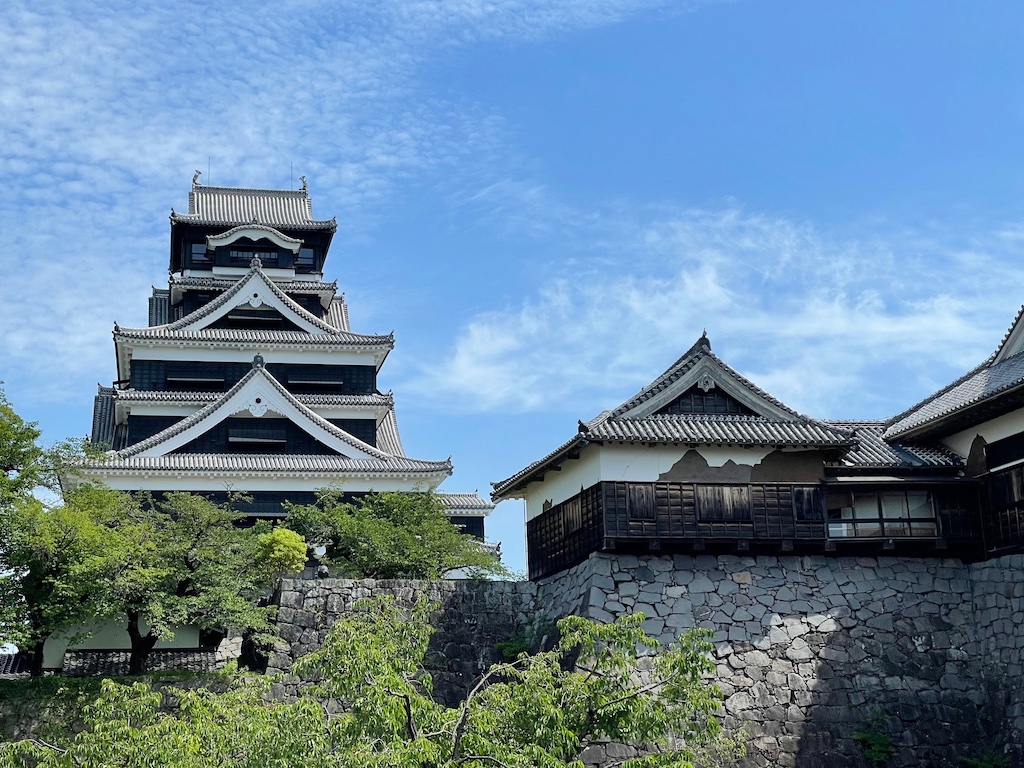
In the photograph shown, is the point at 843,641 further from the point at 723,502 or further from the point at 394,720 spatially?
the point at 394,720

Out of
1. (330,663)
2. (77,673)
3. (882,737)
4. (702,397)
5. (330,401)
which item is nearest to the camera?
(330,663)

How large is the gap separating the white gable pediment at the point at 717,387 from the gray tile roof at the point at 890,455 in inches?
54.1

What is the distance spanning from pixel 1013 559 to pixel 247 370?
21086 millimetres

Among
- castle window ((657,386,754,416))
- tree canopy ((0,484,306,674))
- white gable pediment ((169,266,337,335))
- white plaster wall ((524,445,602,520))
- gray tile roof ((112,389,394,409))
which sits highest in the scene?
white gable pediment ((169,266,337,335))

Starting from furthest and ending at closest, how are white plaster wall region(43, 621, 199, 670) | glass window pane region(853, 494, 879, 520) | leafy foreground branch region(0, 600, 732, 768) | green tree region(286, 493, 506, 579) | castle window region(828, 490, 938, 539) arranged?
1. white plaster wall region(43, 621, 199, 670)
2. green tree region(286, 493, 506, 579)
3. glass window pane region(853, 494, 879, 520)
4. castle window region(828, 490, 938, 539)
5. leafy foreground branch region(0, 600, 732, 768)

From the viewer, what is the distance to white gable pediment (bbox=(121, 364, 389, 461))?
31.3 meters

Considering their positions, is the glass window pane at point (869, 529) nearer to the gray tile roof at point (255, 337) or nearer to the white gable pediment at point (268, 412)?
the white gable pediment at point (268, 412)

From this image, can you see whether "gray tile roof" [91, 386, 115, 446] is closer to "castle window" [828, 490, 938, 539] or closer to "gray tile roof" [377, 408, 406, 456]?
"gray tile roof" [377, 408, 406, 456]

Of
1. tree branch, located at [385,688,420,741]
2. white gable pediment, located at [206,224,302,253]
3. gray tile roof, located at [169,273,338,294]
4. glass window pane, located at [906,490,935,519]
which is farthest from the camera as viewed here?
white gable pediment, located at [206,224,302,253]

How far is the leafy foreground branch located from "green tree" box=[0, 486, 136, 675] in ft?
21.1

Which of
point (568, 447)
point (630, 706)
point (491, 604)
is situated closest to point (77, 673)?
point (491, 604)

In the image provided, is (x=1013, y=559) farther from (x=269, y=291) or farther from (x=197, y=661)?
(x=269, y=291)

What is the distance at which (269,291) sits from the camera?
3534 cm

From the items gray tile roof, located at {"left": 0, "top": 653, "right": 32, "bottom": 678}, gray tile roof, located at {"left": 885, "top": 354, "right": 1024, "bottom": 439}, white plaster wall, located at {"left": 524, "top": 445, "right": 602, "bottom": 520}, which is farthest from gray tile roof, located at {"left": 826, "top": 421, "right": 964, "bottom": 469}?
gray tile roof, located at {"left": 0, "top": 653, "right": 32, "bottom": 678}
